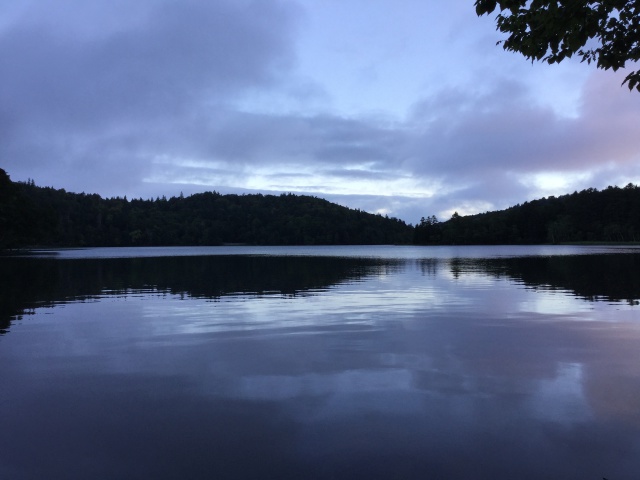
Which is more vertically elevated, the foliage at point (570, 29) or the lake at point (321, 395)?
the foliage at point (570, 29)

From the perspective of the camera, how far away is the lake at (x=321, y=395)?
6996mm

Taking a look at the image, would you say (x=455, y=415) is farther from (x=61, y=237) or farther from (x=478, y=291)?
(x=61, y=237)

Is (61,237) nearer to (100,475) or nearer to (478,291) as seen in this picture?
(478,291)

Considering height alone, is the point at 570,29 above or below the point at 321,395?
above

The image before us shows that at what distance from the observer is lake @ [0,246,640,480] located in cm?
700

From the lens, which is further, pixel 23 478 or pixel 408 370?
pixel 408 370

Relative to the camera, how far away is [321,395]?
388 inches

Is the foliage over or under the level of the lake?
over

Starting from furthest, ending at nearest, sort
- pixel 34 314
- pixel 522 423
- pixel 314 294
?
1. pixel 314 294
2. pixel 34 314
3. pixel 522 423

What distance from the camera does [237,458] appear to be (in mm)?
7117

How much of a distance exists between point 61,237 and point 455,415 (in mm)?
205362

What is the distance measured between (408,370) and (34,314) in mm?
16357

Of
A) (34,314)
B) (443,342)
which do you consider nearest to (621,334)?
(443,342)

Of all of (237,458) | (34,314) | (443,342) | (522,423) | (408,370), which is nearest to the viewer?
(237,458)
